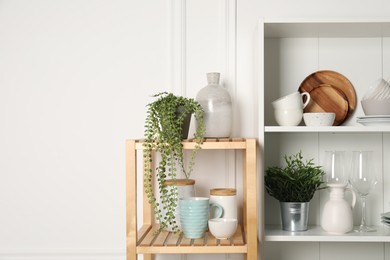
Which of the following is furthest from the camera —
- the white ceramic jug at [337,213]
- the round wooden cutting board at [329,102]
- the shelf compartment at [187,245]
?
the round wooden cutting board at [329,102]

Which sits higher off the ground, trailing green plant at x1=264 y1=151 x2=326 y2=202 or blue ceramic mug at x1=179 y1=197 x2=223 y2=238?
trailing green plant at x1=264 y1=151 x2=326 y2=202

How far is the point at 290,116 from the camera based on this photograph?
210 cm

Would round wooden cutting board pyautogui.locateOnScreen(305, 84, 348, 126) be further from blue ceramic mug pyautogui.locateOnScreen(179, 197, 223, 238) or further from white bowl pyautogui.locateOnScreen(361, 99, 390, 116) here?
blue ceramic mug pyautogui.locateOnScreen(179, 197, 223, 238)

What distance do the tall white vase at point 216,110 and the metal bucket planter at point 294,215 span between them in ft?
1.18

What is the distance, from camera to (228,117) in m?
2.14

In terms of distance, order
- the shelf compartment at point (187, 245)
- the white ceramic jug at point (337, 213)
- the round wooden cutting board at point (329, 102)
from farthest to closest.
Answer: the round wooden cutting board at point (329, 102)
the white ceramic jug at point (337, 213)
the shelf compartment at point (187, 245)

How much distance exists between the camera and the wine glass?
2084 mm

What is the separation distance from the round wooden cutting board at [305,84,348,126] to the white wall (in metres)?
0.26

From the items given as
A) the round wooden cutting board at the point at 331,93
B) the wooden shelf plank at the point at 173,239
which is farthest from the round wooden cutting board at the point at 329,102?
the wooden shelf plank at the point at 173,239

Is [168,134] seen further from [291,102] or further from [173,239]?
[291,102]

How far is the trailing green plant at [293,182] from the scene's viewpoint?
2080 millimetres

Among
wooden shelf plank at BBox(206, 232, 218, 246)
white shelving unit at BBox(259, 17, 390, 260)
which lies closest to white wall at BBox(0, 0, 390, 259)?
white shelving unit at BBox(259, 17, 390, 260)

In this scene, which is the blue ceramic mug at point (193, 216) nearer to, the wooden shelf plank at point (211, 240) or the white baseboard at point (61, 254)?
the wooden shelf plank at point (211, 240)

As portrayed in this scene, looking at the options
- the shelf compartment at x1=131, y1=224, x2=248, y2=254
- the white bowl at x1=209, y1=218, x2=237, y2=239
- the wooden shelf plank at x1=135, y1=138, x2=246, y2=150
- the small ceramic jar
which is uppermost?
the wooden shelf plank at x1=135, y1=138, x2=246, y2=150
